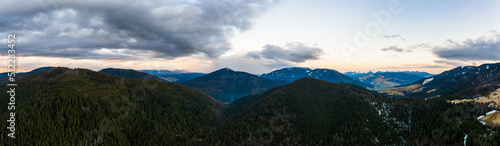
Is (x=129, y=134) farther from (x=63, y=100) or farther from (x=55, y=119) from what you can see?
(x=63, y=100)

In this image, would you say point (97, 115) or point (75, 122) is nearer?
point (75, 122)

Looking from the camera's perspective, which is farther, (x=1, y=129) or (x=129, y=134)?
(x=129, y=134)

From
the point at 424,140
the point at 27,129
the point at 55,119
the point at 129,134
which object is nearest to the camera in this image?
the point at 27,129

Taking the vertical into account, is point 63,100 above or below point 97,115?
above

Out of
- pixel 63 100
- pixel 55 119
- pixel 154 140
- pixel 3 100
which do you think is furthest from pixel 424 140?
pixel 3 100

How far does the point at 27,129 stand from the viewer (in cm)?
14925

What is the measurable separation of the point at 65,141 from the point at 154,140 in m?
72.5

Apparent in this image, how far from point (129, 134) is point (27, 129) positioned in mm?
75962

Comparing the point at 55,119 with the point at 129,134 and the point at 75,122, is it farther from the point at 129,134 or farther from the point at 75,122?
the point at 129,134

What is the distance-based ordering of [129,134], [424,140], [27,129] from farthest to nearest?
1. [129,134]
2. [424,140]
3. [27,129]

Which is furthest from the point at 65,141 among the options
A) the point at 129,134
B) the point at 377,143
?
the point at 377,143

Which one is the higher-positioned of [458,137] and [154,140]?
[458,137]

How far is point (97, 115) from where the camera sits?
184625mm

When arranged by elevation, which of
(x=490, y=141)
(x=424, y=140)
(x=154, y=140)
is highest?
(x=490, y=141)
